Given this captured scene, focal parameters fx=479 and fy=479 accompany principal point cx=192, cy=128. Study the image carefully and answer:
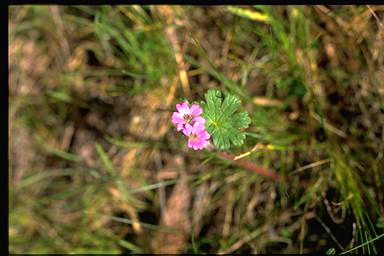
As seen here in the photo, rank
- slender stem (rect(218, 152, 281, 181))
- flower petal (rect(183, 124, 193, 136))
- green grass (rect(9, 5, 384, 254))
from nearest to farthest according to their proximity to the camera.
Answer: flower petal (rect(183, 124, 193, 136)) < slender stem (rect(218, 152, 281, 181)) < green grass (rect(9, 5, 384, 254))

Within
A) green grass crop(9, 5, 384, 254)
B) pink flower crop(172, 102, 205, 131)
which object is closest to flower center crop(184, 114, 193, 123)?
pink flower crop(172, 102, 205, 131)

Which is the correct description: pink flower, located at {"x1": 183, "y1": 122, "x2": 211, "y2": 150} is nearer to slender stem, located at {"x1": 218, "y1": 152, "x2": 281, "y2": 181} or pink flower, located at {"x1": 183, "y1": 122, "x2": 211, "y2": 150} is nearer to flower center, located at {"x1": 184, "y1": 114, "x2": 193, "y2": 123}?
flower center, located at {"x1": 184, "y1": 114, "x2": 193, "y2": 123}

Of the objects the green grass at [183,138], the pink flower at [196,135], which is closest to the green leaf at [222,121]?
the pink flower at [196,135]

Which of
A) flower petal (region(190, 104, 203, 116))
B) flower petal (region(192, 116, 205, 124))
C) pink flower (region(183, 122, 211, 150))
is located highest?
flower petal (region(190, 104, 203, 116))

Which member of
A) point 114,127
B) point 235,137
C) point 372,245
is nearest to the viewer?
point 235,137

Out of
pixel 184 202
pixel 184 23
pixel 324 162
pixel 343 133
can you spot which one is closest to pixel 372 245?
pixel 324 162

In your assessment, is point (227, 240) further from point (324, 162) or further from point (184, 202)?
point (324, 162)

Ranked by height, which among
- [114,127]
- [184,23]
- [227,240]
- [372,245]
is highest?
[184,23]

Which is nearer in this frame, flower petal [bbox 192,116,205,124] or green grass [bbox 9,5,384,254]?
flower petal [bbox 192,116,205,124]
